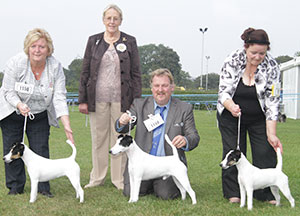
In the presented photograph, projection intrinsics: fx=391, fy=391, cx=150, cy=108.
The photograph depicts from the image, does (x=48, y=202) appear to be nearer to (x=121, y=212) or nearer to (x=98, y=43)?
(x=121, y=212)

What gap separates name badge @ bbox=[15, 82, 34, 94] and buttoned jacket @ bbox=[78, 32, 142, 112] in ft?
3.11

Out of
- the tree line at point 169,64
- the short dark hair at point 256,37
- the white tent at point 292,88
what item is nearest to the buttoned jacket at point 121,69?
the short dark hair at point 256,37

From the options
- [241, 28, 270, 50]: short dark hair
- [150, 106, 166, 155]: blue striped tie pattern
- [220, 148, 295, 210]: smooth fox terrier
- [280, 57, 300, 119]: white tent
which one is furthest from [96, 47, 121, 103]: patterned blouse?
[280, 57, 300, 119]: white tent

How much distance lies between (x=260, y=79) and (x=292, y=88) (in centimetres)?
2316

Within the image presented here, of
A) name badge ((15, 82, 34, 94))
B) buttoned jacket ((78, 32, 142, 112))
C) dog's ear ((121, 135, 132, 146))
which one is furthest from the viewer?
buttoned jacket ((78, 32, 142, 112))

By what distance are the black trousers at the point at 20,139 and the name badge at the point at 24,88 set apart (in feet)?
1.16

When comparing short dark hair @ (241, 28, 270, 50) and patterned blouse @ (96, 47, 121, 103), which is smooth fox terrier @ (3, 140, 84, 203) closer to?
patterned blouse @ (96, 47, 121, 103)

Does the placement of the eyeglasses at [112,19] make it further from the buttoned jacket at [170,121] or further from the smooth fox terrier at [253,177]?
the smooth fox terrier at [253,177]

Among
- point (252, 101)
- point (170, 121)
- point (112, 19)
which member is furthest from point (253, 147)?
point (112, 19)

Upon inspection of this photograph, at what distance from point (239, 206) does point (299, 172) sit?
7.75 ft

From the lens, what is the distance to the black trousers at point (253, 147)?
4391 mm

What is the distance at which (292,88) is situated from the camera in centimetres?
2577

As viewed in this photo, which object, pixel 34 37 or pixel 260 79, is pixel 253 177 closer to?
pixel 260 79

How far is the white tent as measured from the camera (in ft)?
78.2
